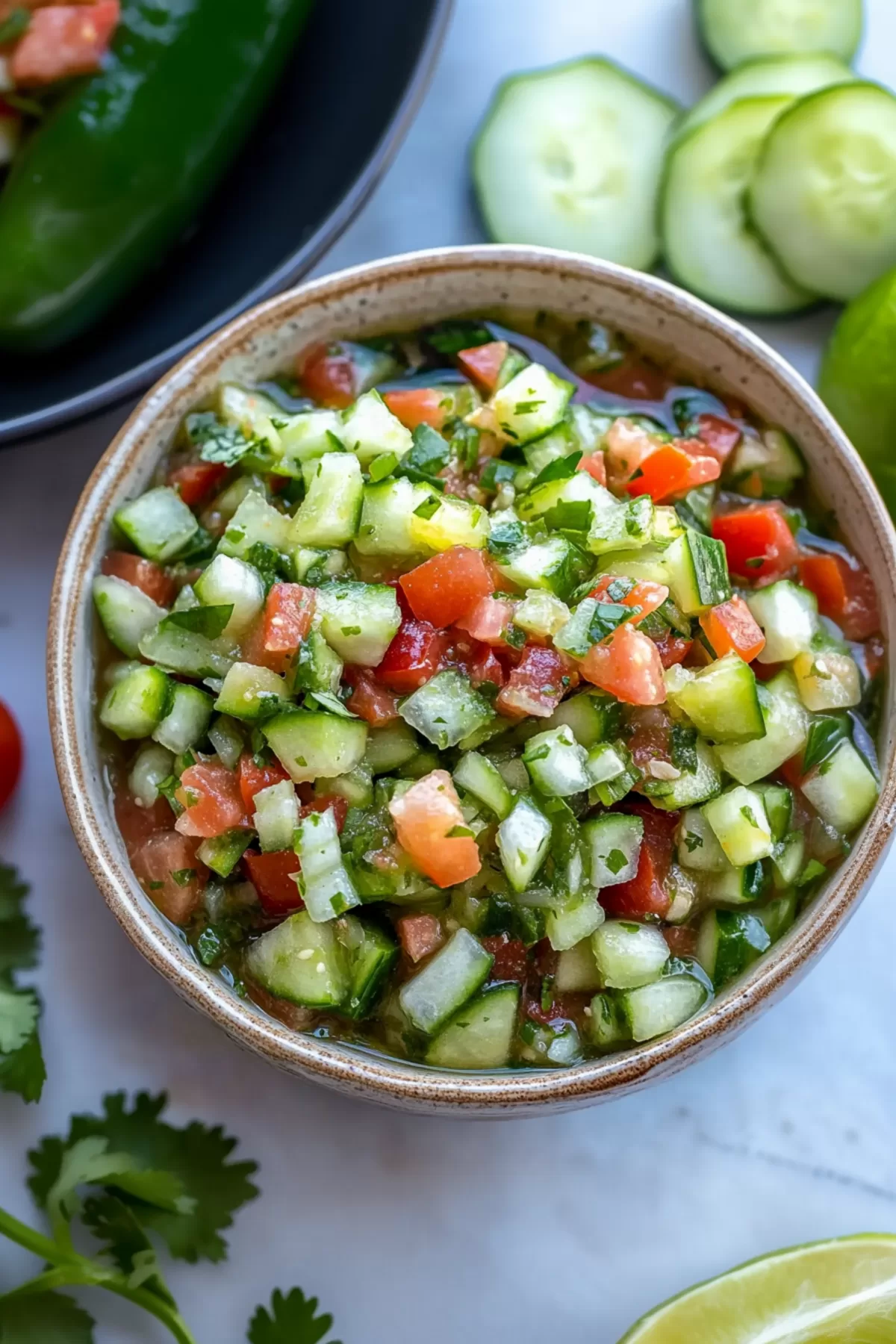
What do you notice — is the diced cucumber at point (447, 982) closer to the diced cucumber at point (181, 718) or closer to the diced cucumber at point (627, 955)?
the diced cucumber at point (627, 955)

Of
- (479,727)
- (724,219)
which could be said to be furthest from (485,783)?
(724,219)

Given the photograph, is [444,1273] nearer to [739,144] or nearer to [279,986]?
[279,986]

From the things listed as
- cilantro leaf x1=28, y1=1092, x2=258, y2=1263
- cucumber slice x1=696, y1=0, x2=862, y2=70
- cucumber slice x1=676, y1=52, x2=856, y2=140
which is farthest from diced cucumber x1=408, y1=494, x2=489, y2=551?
cucumber slice x1=696, y1=0, x2=862, y2=70

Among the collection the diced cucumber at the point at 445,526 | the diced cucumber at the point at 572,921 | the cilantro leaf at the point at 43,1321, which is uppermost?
the diced cucumber at the point at 445,526

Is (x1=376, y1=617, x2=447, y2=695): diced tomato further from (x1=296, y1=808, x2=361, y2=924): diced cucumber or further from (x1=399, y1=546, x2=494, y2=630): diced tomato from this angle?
(x1=296, y1=808, x2=361, y2=924): diced cucumber

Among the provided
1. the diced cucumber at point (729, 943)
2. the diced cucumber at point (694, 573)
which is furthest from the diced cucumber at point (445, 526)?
the diced cucumber at point (729, 943)

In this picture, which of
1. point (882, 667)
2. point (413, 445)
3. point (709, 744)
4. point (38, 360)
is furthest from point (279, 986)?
point (38, 360)
